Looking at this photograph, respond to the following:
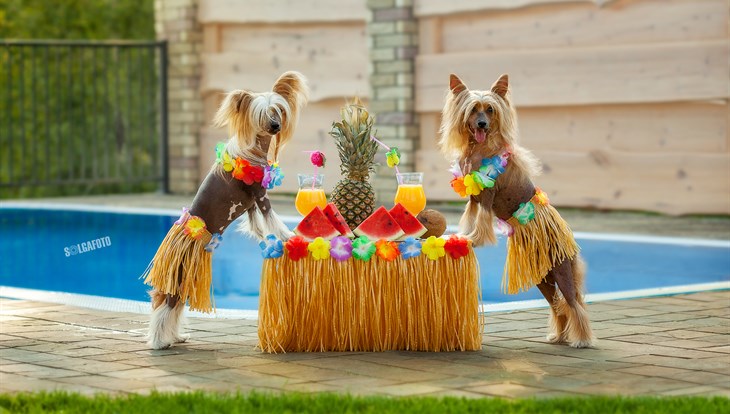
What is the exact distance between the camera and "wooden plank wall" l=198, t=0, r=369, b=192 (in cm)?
1206

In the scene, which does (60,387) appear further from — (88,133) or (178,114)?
(88,133)

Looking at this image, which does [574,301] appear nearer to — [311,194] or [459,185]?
[459,185]

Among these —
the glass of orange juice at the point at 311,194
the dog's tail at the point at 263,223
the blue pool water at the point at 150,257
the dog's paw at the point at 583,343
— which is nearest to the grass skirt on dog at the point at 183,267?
the dog's tail at the point at 263,223

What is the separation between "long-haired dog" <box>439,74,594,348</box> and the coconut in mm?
91

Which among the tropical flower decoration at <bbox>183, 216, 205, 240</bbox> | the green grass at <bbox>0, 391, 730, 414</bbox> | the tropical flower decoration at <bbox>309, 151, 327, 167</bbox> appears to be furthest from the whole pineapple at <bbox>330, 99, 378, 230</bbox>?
the green grass at <bbox>0, 391, 730, 414</bbox>

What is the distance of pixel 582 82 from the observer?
1035 centimetres

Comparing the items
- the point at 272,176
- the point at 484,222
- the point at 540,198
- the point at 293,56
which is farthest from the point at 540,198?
the point at 293,56

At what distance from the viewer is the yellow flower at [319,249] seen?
A: 4.55 m

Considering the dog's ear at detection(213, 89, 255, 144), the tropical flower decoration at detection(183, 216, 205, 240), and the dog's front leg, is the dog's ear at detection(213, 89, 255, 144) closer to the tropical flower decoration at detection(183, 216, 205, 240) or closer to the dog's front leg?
the tropical flower decoration at detection(183, 216, 205, 240)

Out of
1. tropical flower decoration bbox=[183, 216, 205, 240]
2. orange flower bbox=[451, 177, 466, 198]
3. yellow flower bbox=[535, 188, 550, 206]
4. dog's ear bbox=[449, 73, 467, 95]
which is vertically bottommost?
tropical flower decoration bbox=[183, 216, 205, 240]

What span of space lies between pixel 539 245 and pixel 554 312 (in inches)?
11.5

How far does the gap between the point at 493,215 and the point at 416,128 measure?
6832 millimetres

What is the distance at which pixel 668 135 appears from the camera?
999 centimetres

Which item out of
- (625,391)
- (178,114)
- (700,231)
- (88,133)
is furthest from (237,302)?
(88,133)
